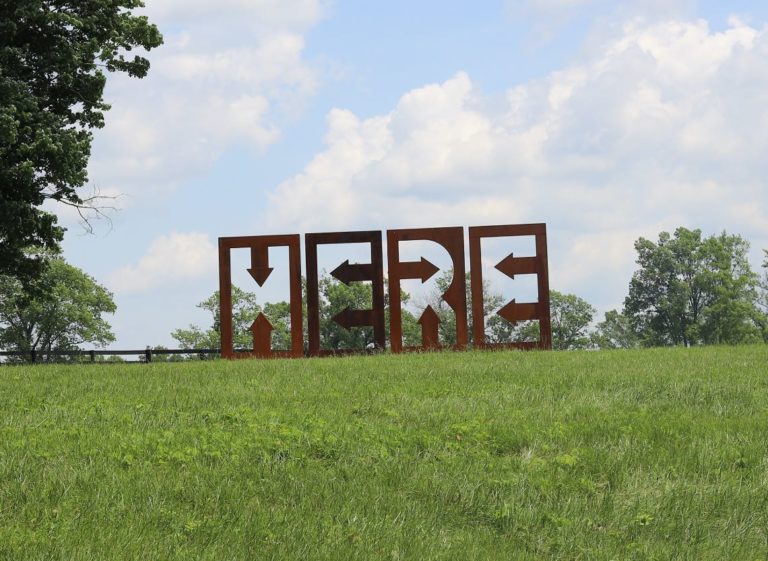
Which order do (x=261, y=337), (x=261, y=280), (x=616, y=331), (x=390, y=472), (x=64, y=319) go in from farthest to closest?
(x=616, y=331), (x=64, y=319), (x=261, y=337), (x=261, y=280), (x=390, y=472)

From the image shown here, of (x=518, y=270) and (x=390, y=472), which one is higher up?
(x=518, y=270)

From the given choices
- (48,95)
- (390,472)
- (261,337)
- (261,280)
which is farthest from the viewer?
(261,337)

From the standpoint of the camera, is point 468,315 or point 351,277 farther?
point 468,315

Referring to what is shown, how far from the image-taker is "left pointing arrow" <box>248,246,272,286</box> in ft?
91.3

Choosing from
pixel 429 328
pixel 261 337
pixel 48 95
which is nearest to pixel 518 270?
pixel 429 328

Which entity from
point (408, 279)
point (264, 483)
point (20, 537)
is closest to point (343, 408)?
point (264, 483)

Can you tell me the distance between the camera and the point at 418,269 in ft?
89.4

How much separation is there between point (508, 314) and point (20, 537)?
20226 millimetres

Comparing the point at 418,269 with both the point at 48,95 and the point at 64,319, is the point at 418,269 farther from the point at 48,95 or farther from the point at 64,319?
the point at 64,319

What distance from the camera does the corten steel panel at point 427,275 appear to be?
27.2m

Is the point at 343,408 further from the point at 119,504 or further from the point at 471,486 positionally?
the point at 119,504

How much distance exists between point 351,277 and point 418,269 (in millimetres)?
2021

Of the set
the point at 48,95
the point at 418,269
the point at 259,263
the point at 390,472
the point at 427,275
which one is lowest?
the point at 390,472

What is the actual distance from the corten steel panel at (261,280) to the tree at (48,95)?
15.2 ft
